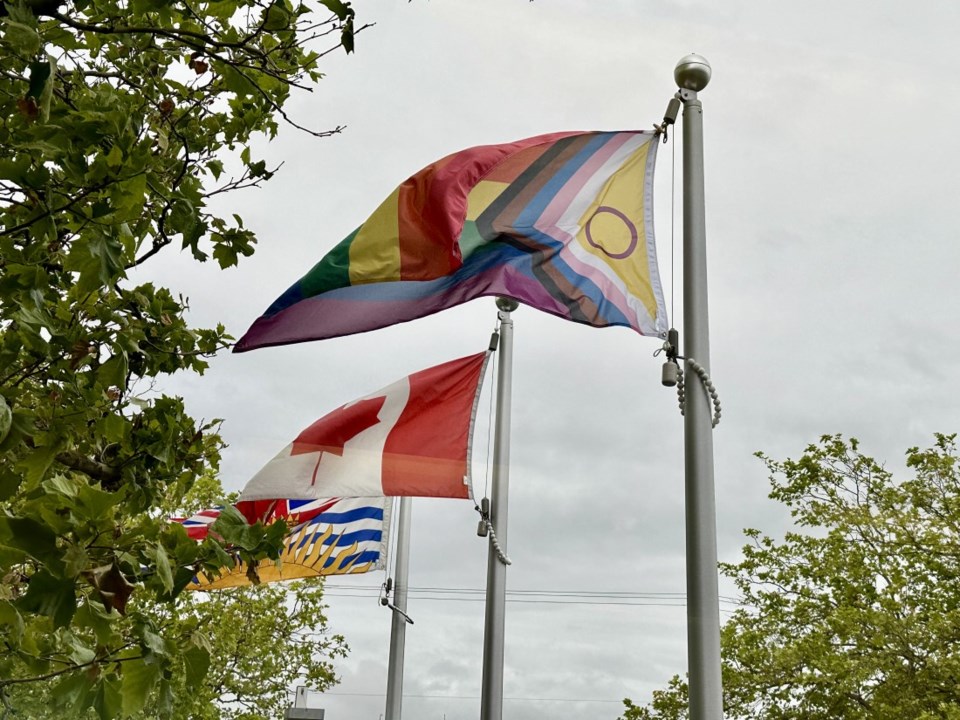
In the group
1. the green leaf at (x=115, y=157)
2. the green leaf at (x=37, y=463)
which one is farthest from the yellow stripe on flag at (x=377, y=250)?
the green leaf at (x=115, y=157)

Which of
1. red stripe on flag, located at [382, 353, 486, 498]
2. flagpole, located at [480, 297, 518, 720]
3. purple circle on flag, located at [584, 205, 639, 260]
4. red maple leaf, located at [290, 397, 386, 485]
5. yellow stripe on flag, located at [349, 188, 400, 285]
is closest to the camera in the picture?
purple circle on flag, located at [584, 205, 639, 260]

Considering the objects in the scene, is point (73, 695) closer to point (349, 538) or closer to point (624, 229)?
point (624, 229)

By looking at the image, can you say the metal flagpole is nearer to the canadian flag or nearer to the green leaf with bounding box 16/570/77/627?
the canadian flag

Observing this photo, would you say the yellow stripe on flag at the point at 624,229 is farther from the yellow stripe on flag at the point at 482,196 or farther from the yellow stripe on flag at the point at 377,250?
the yellow stripe on flag at the point at 377,250

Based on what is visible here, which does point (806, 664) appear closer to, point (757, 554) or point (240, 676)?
point (757, 554)

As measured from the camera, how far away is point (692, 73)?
22.0 ft

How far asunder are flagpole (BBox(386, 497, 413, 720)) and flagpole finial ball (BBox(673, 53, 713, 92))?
8.02 m

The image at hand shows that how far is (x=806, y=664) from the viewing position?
15953 millimetres

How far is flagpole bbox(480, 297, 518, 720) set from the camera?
9.19 m

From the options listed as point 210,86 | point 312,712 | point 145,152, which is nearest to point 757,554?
point 312,712

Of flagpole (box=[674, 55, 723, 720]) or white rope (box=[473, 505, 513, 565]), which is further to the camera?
white rope (box=[473, 505, 513, 565])

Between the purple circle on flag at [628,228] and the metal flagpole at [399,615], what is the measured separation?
23.7 feet

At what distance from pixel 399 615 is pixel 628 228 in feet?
24.7

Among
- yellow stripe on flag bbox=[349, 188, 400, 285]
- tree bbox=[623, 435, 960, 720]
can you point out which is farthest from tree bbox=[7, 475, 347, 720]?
yellow stripe on flag bbox=[349, 188, 400, 285]
